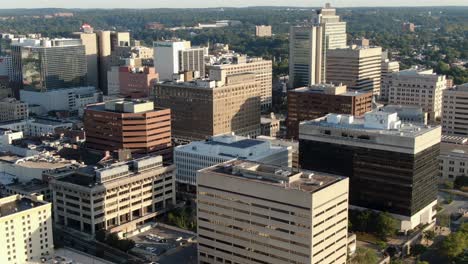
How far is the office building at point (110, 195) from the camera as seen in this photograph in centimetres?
8556

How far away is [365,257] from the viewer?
249 ft

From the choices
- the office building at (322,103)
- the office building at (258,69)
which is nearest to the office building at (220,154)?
the office building at (322,103)

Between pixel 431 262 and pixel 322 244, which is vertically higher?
pixel 322 244

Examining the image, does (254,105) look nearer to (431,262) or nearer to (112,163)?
(112,163)

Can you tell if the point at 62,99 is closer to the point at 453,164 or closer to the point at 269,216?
the point at 453,164

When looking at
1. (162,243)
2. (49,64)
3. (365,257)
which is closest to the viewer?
(365,257)

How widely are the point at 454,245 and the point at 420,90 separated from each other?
8576cm

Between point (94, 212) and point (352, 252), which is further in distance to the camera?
point (94, 212)

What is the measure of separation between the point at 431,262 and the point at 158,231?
119ft

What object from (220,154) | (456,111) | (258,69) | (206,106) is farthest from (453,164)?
(258,69)

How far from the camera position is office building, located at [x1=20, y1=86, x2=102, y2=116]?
179750 mm

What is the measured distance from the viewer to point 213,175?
70.6 meters

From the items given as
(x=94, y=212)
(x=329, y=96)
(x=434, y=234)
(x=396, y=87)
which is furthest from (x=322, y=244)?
(x=396, y=87)

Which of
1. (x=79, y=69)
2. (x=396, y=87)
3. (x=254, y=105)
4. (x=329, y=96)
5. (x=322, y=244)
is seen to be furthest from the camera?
(x=79, y=69)
